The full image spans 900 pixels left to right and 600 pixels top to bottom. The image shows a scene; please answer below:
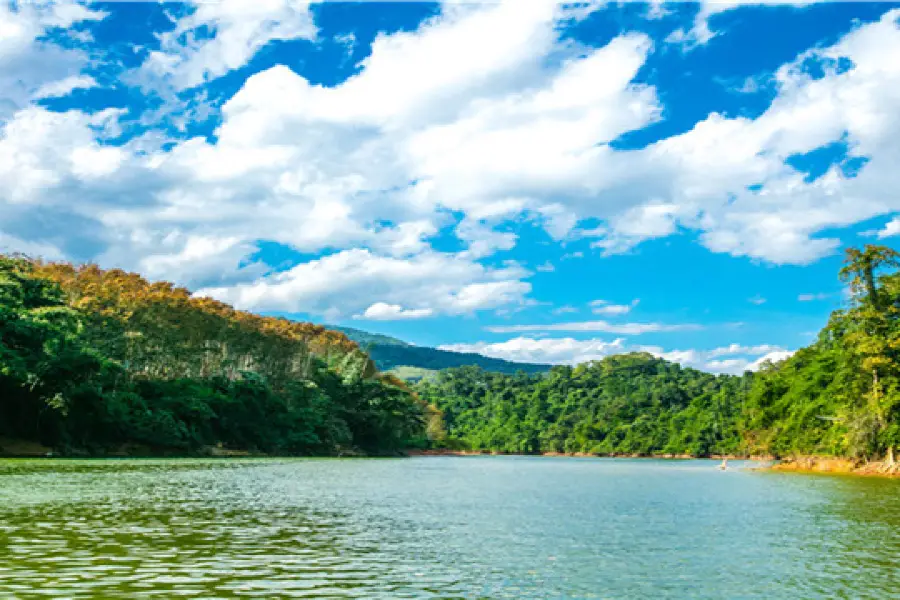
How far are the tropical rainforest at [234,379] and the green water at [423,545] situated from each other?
27033mm

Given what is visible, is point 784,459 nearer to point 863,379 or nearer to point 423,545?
point 863,379

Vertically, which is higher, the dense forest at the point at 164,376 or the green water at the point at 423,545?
the dense forest at the point at 164,376

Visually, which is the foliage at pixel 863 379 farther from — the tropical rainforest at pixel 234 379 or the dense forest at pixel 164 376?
the dense forest at pixel 164 376

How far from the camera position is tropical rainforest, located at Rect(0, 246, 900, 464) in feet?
192

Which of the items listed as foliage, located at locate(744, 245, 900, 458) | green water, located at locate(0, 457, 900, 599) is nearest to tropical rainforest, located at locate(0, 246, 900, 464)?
foliage, located at locate(744, 245, 900, 458)

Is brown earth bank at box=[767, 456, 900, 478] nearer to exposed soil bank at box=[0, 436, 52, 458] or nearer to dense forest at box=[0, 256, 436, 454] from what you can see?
dense forest at box=[0, 256, 436, 454]

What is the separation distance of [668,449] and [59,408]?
137 m

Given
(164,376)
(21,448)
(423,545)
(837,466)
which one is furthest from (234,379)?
(423,545)

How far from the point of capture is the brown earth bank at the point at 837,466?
58.7 metres

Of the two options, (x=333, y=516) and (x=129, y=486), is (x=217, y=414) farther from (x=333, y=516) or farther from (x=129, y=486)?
(x=333, y=516)

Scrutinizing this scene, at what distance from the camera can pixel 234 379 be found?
297 ft

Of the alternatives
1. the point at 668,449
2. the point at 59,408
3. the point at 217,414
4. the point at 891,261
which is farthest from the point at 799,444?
the point at 668,449

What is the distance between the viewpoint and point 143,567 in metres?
14.8

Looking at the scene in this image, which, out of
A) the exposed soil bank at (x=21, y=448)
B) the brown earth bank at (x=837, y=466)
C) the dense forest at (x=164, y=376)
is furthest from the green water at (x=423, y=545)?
the brown earth bank at (x=837, y=466)
